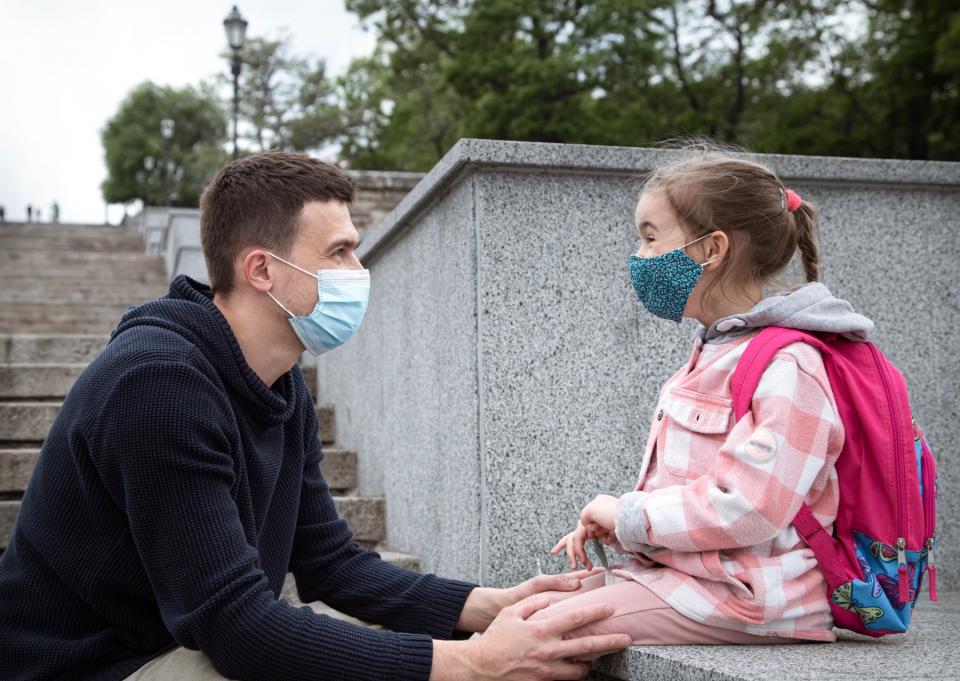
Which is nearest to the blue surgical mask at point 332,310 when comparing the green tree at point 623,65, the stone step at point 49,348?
the stone step at point 49,348

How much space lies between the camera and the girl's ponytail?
262cm

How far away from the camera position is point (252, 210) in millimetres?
2670

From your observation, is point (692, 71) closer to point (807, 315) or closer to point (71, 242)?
point (71, 242)

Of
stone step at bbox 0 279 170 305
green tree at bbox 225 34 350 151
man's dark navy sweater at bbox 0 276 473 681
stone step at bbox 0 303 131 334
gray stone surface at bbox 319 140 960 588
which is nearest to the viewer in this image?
man's dark navy sweater at bbox 0 276 473 681

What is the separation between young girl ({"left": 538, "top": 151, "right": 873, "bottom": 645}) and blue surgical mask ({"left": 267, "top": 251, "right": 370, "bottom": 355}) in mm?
733

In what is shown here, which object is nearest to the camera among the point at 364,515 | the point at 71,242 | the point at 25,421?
the point at 364,515

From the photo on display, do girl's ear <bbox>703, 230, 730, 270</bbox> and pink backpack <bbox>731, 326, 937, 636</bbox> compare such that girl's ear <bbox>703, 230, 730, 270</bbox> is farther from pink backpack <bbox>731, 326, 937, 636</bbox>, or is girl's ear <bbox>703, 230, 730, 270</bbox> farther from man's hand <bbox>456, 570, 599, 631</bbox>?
man's hand <bbox>456, 570, 599, 631</bbox>

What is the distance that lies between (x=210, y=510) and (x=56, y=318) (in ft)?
30.5

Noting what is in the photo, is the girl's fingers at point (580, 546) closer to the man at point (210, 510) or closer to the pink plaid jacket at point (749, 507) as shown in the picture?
the man at point (210, 510)

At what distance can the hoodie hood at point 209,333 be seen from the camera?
243 cm

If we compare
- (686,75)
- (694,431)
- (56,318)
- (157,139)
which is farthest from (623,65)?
(157,139)

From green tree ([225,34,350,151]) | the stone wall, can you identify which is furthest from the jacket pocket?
green tree ([225,34,350,151])

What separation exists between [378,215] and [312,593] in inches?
289

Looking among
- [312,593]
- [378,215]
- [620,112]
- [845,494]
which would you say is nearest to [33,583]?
[312,593]
